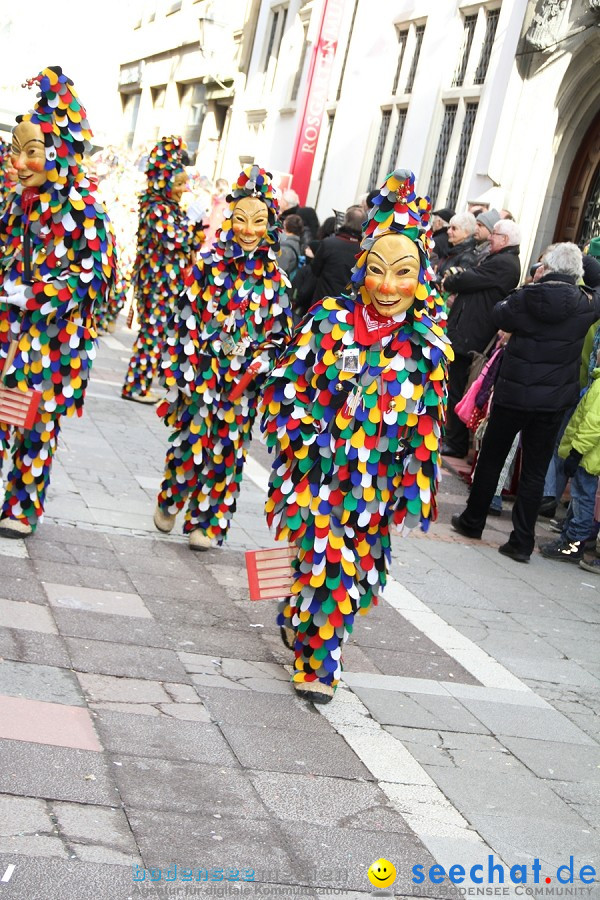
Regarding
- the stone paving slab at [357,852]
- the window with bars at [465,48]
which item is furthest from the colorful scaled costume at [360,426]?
the window with bars at [465,48]

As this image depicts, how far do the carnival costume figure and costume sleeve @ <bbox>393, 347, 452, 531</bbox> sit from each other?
22.9ft

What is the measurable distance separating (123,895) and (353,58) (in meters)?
19.4

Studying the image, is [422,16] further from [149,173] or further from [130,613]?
[130,613]

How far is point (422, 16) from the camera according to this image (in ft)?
61.2

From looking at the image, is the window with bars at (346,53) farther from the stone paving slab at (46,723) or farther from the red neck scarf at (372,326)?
the stone paving slab at (46,723)

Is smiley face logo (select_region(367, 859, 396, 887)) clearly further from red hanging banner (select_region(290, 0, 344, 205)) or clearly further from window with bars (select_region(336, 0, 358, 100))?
red hanging banner (select_region(290, 0, 344, 205))

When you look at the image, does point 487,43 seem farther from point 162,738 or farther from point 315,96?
point 162,738

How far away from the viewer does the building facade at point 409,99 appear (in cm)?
1413

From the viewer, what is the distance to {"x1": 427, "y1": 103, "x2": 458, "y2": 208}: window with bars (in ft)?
56.6

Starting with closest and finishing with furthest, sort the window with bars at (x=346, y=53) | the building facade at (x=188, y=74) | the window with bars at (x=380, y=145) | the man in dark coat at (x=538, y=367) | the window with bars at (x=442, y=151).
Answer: the man in dark coat at (x=538, y=367), the window with bars at (x=442, y=151), the window with bars at (x=380, y=145), the window with bars at (x=346, y=53), the building facade at (x=188, y=74)

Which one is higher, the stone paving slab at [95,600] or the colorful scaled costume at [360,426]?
the colorful scaled costume at [360,426]

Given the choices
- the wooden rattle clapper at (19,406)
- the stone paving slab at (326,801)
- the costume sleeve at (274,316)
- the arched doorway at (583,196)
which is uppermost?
the arched doorway at (583,196)

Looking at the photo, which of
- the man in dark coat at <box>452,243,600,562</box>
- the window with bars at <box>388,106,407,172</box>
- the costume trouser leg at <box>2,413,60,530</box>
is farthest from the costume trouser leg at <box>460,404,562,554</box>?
the window with bars at <box>388,106,407,172</box>

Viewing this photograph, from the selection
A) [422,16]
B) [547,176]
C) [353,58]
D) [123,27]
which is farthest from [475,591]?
[123,27]
